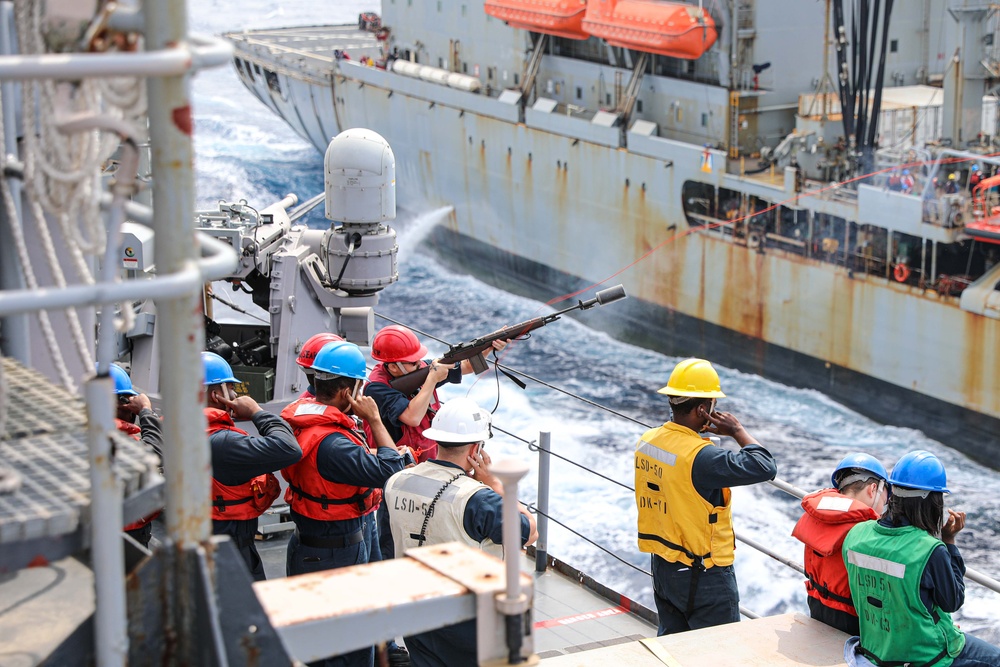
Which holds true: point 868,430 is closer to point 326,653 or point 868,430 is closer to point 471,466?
point 471,466

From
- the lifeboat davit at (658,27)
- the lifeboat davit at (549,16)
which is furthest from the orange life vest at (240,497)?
the lifeboat davit at (549,16)

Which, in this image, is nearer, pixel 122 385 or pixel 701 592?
pixel 701 592

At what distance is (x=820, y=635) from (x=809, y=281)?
16.9 m

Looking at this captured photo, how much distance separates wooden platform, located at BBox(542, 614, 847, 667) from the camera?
4.53 meters

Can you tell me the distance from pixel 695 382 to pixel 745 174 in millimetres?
18231

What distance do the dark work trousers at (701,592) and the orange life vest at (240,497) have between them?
1700mm

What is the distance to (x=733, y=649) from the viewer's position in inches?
183

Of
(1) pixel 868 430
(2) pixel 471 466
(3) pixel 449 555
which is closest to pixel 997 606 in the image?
(1) pixel 868 430

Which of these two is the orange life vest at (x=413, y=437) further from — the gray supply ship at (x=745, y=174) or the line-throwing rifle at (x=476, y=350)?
the gray supply ship at (x=745, y=174)

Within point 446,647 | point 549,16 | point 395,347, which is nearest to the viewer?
point 446,647

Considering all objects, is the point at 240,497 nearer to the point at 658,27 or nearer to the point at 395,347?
the point at 395,347

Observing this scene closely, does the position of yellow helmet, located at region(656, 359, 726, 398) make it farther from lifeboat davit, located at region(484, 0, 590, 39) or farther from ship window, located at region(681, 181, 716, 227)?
Answer: lifeboat davit, located at region(484, 0, 590, 39)

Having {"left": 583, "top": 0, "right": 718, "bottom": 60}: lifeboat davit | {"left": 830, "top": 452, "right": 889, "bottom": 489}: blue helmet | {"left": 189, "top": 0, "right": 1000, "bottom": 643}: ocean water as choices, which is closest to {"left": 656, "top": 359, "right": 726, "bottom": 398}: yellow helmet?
{"left": 830, "top": 452, "right": 889, "bottom": 489}: blue helmet

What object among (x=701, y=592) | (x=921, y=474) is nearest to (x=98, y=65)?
(x=921, y=474)
